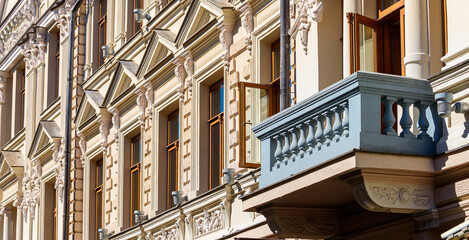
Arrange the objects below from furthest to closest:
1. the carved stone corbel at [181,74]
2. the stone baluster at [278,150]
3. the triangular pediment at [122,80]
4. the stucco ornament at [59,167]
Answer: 1. the stucco ornament at [59,167]
2. the triangular pediment at [122,80]
3. the carved stone corbel at [181,74]
4. the stone baluster at [278,150]

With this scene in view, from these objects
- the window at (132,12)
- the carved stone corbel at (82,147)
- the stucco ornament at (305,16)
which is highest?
the window at (132,12)

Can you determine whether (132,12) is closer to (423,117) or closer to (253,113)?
(253,113)

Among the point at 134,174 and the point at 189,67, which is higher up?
the point at 189,67

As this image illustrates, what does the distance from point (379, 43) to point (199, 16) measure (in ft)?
22.1

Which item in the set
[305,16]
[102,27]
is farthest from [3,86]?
[305,16]

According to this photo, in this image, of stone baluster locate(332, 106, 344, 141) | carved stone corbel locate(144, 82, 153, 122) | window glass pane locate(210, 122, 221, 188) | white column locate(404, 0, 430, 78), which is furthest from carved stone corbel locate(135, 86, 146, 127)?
stone baluster locate(332, 106, 344, 141)

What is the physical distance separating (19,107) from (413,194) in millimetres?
24290

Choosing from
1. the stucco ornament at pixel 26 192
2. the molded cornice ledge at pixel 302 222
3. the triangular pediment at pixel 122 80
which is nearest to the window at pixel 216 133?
the triangular pediment at pixel 122 80

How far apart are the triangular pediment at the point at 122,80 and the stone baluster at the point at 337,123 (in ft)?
37.6

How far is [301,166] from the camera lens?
47.8 ft

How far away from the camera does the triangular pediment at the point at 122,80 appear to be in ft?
82.7

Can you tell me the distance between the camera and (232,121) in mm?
20406

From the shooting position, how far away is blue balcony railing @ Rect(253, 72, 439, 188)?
13383 mm

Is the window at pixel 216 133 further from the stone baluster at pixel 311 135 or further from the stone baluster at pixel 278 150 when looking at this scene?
the stone baluster at pixel 311 135
